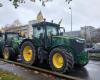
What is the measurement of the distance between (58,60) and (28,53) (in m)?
3.37

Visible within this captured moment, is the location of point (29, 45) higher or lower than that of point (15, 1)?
lower

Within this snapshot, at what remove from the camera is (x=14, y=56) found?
20.5m

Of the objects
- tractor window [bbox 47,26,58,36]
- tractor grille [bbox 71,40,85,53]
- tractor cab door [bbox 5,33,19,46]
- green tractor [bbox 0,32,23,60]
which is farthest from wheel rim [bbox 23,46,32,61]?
tractor cab door [bbox 5,33,19,46]

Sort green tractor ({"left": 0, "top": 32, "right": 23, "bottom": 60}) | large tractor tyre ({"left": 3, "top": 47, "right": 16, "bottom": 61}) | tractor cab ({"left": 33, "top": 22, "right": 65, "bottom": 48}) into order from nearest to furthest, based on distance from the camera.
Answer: tractor cab ({"left": 33, "top": 22, "right": 65, "bottom": 48}) → large tractor tyre ({"left": 3, "top": 47, "right": 16, "bottom": 61}) → green tractor ({"left": 0, "top": 32, "right": 23, "bottom": 60})

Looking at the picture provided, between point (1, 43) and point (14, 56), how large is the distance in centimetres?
283

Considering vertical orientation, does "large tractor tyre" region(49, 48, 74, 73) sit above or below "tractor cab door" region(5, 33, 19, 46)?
below

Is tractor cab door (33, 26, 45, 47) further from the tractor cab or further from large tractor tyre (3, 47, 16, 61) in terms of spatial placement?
large tractor tyre (3, 47, 16, 61)

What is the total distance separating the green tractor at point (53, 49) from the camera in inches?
559

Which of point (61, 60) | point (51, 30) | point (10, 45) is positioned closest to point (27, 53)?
point (51, 30)

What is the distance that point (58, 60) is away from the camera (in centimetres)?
1462

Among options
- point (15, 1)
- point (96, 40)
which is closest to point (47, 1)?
point (15, 1)

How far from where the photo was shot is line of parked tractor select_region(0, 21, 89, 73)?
14.2m

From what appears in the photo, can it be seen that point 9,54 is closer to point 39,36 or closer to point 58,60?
point 39,36

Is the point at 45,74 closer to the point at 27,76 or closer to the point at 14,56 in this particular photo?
the point at 27,76
